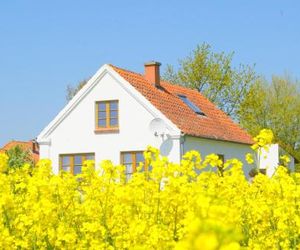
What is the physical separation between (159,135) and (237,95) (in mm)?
21870

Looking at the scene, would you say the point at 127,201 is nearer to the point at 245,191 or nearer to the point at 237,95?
the point at 245,191

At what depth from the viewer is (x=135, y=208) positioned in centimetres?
603

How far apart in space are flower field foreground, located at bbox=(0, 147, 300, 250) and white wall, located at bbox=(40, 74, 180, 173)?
19353mm

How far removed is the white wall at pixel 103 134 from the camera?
2702cm

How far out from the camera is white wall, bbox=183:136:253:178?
2707 centimetres

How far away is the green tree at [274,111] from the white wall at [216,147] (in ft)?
50.9

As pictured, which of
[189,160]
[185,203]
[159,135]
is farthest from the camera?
[159,135]

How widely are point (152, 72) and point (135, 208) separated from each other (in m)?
24.2

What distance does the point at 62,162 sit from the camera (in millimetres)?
27938

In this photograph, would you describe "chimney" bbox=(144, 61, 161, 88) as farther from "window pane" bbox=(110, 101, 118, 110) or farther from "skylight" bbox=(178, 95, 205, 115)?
"window pane" bbox=(110, 101, 118, 110)

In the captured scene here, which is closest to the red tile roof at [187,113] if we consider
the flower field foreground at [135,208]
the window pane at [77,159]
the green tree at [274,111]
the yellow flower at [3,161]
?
the window pane at [77,159]

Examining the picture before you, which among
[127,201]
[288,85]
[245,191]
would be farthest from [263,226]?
[288,85]

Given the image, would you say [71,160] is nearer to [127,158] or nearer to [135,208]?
[127,158]

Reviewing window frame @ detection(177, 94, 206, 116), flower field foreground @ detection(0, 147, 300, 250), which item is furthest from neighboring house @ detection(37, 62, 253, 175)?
flower field foreground @ detection(0, 147, 300, 250)
